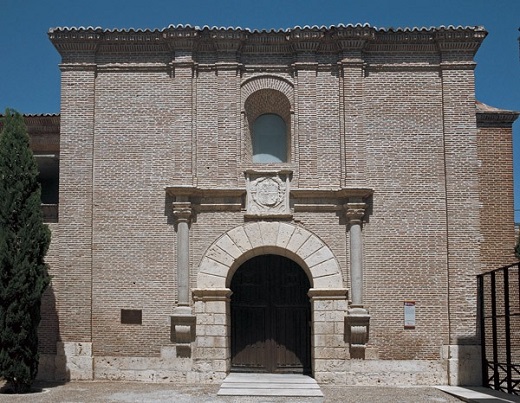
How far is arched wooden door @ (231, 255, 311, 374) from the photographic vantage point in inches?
669

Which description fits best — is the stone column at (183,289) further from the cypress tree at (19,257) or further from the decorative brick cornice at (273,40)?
the decorative brick cornice at (273,40)

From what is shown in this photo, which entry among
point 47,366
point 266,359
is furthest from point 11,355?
point 266,359

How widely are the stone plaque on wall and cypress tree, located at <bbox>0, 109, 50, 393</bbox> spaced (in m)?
4.32

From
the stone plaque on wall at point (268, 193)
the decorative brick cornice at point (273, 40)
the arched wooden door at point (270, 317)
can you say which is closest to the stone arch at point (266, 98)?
the stone plaque on wall at point (268, 193)

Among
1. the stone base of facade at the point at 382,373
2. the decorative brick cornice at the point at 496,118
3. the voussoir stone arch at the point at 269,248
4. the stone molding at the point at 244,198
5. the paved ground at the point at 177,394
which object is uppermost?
the decorative brick cornice at the point at 496,118

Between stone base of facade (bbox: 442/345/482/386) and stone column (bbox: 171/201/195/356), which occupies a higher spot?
stone column (bbox: 171/201/195/356)

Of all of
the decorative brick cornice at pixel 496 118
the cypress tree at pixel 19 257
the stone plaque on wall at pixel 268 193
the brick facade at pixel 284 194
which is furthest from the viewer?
the decorative brick cornice at pixel 496 118

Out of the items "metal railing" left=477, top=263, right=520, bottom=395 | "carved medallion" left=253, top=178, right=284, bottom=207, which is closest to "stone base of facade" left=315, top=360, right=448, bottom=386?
"metal railing" left=477, top=263, right=520, bottom=395

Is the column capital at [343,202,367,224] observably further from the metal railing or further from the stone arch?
the metal railing

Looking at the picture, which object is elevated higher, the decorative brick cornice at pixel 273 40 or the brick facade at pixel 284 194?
the decorative brick cornice at pixel 273 40

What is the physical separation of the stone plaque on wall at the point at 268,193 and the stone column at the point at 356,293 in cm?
137

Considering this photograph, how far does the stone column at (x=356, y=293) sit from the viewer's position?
51.9ft

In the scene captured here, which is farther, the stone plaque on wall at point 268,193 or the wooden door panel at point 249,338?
the wooden door panel at point 249,338

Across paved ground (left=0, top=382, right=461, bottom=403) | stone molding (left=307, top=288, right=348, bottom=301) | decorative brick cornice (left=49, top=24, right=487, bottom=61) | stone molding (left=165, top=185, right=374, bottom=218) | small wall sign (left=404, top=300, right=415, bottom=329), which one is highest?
decorative brick cornice (left=49, top=24, right=487, bottom=61)
